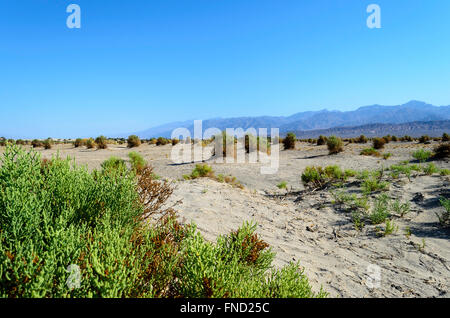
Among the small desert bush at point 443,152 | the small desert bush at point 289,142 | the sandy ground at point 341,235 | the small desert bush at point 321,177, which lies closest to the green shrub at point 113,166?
the sandy ground at point 341,235

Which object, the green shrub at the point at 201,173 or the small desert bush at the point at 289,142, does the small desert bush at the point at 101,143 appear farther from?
the small desert bush at the point at 289,142

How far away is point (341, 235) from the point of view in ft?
18.0

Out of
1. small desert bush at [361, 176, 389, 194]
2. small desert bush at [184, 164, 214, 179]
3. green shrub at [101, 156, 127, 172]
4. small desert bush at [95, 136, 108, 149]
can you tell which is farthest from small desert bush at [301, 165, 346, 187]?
small desert bush at [95, 136, 108, 149]

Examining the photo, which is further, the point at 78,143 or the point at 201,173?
the point at 78,143

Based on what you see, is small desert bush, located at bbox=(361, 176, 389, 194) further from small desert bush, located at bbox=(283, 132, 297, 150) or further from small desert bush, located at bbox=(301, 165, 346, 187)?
small desert bush, located at bbox=(283, 132, 297, 150)

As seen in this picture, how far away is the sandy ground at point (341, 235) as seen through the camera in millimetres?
3641

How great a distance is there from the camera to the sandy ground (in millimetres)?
3641

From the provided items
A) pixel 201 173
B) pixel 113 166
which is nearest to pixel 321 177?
pixel 201 173

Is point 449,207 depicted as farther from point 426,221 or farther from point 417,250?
point 417,250

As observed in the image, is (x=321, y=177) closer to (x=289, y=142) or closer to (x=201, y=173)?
(x=201, y=173)

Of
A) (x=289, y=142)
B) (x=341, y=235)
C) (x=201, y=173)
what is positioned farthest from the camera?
(x=289, y=142)

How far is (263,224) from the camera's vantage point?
5883 millimetres
